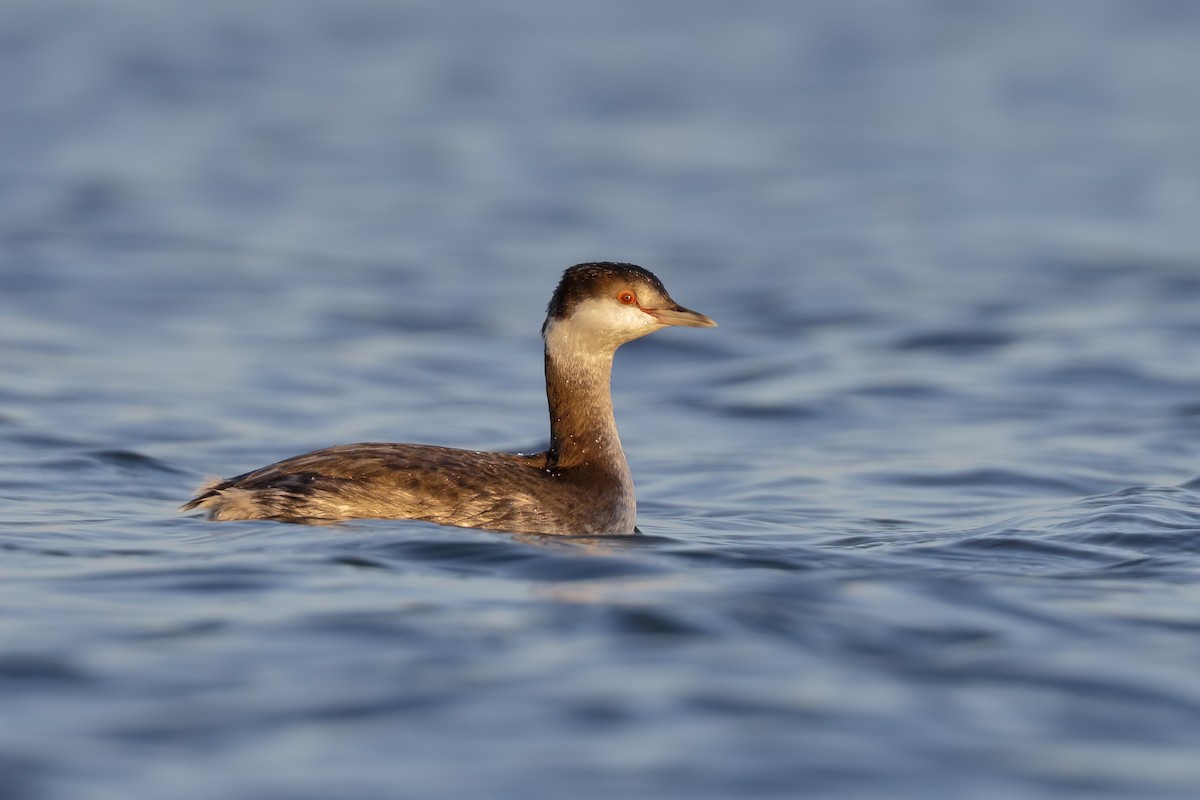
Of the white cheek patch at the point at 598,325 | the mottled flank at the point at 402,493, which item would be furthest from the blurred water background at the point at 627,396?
the white cheek patch at the point at 598,325

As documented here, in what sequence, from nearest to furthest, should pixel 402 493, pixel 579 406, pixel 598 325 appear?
pixel 402 493
pixel 598 325
pixel 579 406

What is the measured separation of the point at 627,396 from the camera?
16656 millimetres

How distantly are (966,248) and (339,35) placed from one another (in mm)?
17659

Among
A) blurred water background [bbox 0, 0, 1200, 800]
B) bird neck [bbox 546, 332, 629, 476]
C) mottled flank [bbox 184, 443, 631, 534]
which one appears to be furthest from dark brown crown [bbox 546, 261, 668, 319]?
blurred water background [bbox 0, 0, 1200, 800]

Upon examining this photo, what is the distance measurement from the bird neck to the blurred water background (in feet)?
2.44

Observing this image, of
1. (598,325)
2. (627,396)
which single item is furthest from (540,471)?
(627,396)

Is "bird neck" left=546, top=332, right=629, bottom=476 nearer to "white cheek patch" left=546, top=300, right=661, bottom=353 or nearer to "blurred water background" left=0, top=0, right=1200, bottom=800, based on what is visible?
"white cheek patch" left=546, top=300, right=661, bottom=353

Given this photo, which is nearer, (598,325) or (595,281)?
(595,281)

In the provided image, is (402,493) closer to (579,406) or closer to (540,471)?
(540,471)

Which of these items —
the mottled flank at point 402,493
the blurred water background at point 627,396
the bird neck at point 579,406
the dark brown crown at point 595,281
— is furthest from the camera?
the bird neck at point 579,406

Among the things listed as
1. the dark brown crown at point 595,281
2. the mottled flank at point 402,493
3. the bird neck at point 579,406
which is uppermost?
the dark brown crown at point 595,281

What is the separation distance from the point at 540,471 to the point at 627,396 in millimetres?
5862

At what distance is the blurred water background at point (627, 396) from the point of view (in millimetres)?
7234

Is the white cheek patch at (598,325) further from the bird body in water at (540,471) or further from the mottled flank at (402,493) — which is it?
the mottled flank at (402,493)
